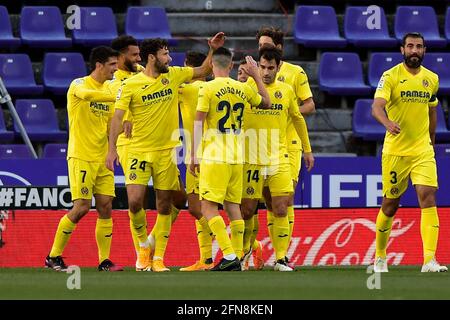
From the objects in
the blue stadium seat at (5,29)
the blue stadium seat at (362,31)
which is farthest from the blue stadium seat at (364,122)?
the blue stadium seat at (5,29)

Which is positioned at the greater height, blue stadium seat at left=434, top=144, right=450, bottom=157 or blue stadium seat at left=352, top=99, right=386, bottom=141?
blue stadium seat at left=352, top=99, right=386, bottom=141

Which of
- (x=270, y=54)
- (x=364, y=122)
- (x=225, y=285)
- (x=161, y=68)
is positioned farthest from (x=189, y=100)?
(x=364, y=122)

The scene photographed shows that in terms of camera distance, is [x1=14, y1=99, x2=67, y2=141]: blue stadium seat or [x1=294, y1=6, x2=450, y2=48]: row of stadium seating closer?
[x1=14, y1=99, x2=67, y2=141]: blue stadium seat

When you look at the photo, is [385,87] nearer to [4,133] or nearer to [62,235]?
[62,235]

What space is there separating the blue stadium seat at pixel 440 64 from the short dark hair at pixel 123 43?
6.90 metres

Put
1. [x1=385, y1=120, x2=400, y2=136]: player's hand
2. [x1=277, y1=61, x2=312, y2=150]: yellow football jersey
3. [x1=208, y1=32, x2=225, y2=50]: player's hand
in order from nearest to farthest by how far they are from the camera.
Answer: [x1=385, y1=120, x2=400, y2=136]: player's hand, [x1=208, y1=32, x2=225, y2=50]: player's hand, [x1=277, y1=61, x2=312, y2=150]: yellow football jersey

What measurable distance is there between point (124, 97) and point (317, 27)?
23.7 ft

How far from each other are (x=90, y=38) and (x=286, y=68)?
5762 millimetres

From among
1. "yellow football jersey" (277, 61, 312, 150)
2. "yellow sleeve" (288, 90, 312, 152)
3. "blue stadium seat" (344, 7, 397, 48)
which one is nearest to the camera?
"yellow sleeve" (288, 90, 312, 152)

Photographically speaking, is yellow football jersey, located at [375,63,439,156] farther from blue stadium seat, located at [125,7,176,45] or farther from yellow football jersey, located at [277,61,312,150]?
blue stadium seat, located at [125,7,176,45]

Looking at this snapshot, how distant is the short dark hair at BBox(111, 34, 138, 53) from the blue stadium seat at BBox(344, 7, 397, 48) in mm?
6684

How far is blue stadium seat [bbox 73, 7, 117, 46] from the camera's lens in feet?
64.2

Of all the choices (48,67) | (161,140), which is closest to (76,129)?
(161,140)

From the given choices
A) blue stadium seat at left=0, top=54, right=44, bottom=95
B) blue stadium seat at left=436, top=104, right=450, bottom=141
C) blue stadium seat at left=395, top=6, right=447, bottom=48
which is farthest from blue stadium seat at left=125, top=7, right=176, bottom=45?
blue stadium seat at left=436, top=104, right=450, bottom=141
